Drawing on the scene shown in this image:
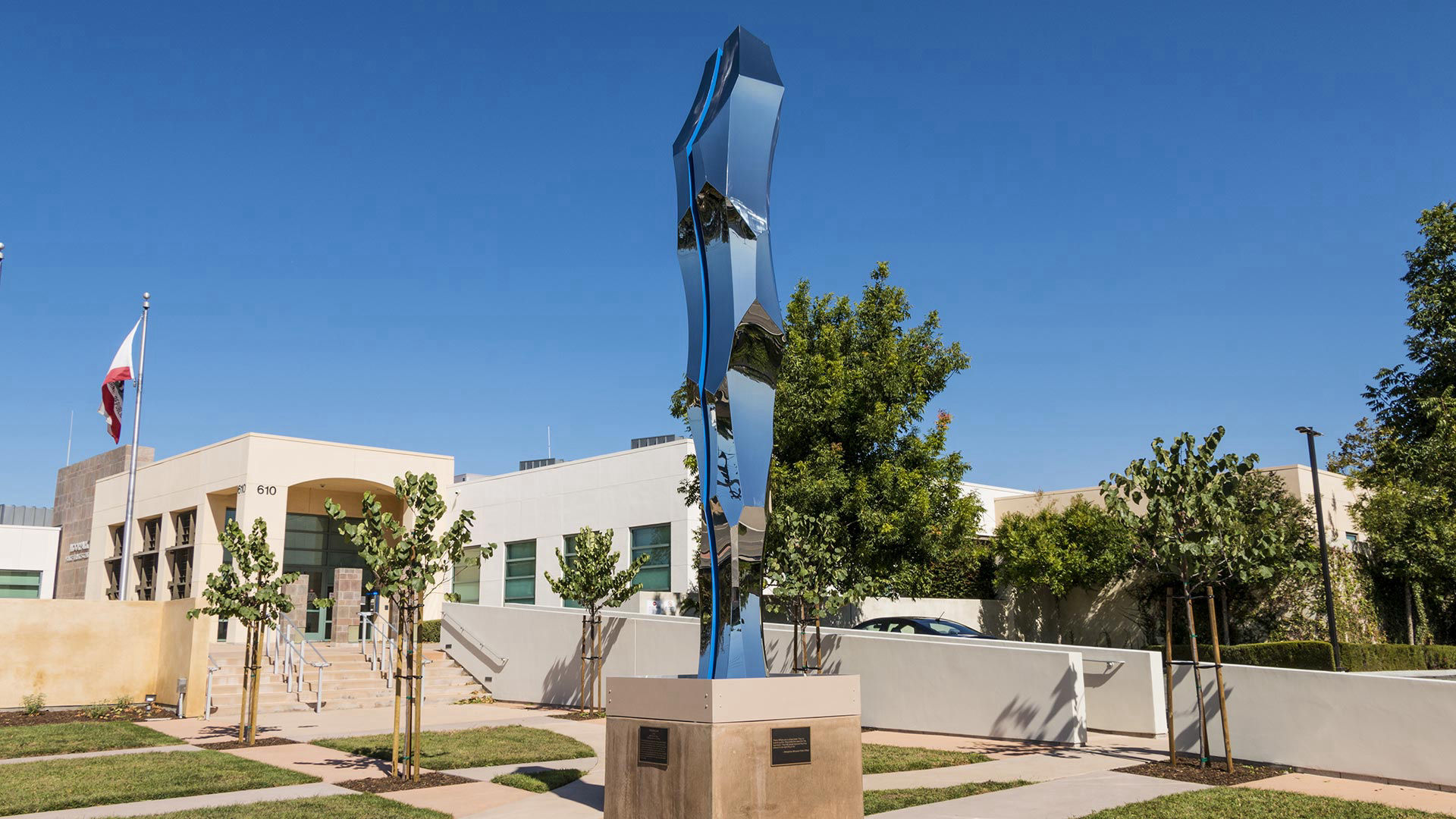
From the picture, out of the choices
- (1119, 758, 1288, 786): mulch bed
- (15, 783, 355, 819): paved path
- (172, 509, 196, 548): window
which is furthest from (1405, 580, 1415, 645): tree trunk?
(172, 509, 196, 548): window

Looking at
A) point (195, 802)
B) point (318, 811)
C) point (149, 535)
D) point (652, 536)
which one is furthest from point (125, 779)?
point (149, 535)

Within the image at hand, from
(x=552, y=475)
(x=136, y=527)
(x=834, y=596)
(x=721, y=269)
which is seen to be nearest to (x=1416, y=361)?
(x=834, y=596)

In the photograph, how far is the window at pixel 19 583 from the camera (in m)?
45.2

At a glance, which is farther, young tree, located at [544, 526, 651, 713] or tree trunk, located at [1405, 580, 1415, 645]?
tree trunk, located at [1405, 580, 1415, 645]

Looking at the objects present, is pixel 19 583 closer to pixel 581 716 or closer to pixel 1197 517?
pixel 581 716

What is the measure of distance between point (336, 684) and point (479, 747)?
8777 millimetres

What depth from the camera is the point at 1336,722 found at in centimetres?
1195

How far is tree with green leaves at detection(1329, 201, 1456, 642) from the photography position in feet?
91.7

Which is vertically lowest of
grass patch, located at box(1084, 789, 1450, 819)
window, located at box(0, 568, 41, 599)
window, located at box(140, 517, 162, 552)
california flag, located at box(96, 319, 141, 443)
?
grass patch, located at box(1084, 789, 1450, 819)

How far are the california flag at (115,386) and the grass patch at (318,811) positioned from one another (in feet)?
82.6

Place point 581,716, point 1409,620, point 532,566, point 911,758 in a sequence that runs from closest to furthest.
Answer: point 911,758 → point 581,716 → point 1409,620 → point 532,566

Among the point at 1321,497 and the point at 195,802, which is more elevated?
the point at 1321,497

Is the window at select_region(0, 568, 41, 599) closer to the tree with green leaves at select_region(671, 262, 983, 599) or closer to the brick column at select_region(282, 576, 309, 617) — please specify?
the brick column at select_region(282, 576, 309, 617)

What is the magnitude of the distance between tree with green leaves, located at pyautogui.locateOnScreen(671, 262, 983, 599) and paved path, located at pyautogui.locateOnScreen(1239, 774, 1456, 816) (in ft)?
32.2
